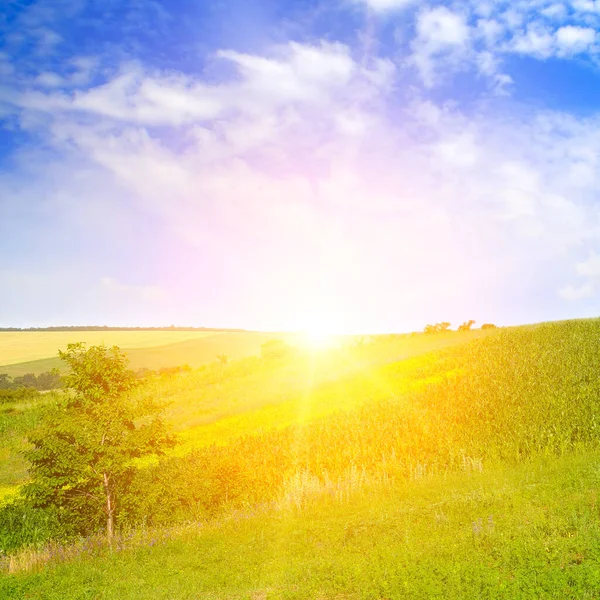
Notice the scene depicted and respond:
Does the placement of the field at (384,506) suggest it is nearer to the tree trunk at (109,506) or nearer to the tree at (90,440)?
the tree trunk at (109,506)

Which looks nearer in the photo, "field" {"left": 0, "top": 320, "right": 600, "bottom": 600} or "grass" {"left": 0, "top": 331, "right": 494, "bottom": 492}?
"field" {"left": 0, "top": 320, "right": 600, "bottom": 600}

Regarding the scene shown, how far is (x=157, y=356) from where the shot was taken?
95500 millimetres

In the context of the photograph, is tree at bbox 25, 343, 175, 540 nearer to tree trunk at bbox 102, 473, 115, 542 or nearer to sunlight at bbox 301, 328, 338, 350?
tree trunk at bbox 102, 473, 115, 542

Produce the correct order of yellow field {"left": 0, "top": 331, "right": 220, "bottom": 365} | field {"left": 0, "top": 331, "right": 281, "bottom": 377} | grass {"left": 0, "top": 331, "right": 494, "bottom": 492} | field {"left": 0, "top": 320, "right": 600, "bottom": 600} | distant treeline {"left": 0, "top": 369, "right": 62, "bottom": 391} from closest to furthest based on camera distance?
field {"left": 0, "top": 320, "right": 600, "bottom": 600}
grass {"left": 0, "top": 331, "right": 494, "bottom": 492}
distant treeline {"left": 0, "top": 369, "right": 62, "bottom": 391}
field {"left": 0, "top": 331, "right": 281, "bottom": 377}
yellow field {"left": 0, "top": 331, "right": 220, "bottom": 365}

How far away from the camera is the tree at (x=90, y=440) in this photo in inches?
572

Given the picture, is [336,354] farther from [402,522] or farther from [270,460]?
[402,522]

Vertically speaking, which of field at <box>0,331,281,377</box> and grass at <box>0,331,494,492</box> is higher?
field at <box>0,331,281,377</box>

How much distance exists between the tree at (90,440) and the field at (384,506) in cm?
80

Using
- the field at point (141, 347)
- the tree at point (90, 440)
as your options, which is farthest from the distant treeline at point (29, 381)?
the tree at point (90, 440)

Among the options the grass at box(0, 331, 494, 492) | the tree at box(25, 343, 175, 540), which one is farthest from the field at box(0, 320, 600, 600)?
the grass at box(0, 331, 494, 492)

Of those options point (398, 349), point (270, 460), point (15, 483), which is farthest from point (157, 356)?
point (270, 460)

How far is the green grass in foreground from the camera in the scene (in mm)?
8844

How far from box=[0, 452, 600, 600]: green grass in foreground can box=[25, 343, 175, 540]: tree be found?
2.37 meters

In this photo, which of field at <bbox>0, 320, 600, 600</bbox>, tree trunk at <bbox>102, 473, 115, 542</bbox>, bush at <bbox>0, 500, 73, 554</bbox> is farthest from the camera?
bush at <bbox>0, 500, 73, 554</bbox>
